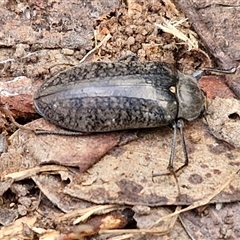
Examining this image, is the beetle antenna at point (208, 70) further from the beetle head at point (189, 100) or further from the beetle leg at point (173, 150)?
the beetle leg at point (173, 150)

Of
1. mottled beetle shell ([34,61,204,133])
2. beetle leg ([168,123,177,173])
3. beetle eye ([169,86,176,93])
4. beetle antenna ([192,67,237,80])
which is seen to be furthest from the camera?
beetle antenna ([192,67,237,80])

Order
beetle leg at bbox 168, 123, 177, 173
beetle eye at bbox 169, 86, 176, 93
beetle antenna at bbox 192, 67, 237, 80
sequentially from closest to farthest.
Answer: beetle leg at bbox 168, 123, 177, 173, beetle eye at bbox 169, 86, 176, 93, beetle antenna at bbox 192, 67, 237, 80

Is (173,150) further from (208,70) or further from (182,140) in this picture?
(208,70)

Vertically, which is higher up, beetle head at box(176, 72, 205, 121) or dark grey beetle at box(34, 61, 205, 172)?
dark grey beetle at box(34, 61, 205, 172)

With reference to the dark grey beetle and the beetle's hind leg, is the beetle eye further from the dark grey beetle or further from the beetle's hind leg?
the beetle's hind leg

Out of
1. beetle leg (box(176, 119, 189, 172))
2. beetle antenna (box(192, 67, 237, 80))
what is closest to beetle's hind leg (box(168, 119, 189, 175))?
beetle leg (box(176, 119, 189, 172))

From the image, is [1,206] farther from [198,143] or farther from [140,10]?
[140,10]

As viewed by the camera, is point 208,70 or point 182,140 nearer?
point 182,140

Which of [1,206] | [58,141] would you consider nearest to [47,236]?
[1,206]

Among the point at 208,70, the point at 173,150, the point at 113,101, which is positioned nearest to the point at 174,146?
the point at 173,150
